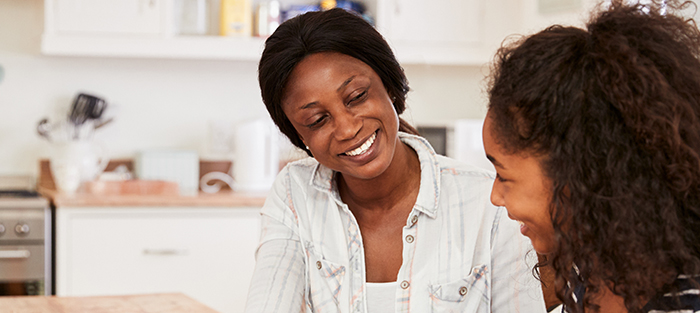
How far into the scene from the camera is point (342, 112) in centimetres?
123

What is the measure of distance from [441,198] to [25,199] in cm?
190

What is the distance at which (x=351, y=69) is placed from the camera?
1.24 metres

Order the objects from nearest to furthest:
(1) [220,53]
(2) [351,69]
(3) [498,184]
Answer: (3) [498,184] < (2) [351,69] < (1) [220,53]

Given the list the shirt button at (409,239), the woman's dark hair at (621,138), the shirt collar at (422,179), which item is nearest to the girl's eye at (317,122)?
the shirt collar at (422,179)

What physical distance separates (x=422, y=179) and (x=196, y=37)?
6.39 feet

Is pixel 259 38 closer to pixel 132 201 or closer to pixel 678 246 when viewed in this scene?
pixel 132 201

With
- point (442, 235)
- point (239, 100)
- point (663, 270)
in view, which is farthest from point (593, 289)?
point (239, 100)

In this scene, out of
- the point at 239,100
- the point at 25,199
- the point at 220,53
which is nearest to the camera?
the point at 25,199

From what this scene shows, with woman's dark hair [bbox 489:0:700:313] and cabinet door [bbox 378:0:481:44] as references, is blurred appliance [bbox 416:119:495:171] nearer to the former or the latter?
cabinet door [bbox 378:0:481:44]

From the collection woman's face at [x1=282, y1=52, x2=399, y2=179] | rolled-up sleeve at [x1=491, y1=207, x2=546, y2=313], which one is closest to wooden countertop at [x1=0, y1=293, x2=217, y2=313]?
woman's face at [x1=282, y1=52, x2=399, y2=179]

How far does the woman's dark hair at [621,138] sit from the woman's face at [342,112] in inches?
19.0

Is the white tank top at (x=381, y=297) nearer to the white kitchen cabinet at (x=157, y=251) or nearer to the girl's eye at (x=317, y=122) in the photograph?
the girl's eye at (x=317, y=122)

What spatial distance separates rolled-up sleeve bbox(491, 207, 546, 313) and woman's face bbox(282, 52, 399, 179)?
0.83ft

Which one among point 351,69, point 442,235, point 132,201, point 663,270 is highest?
point 351,69
